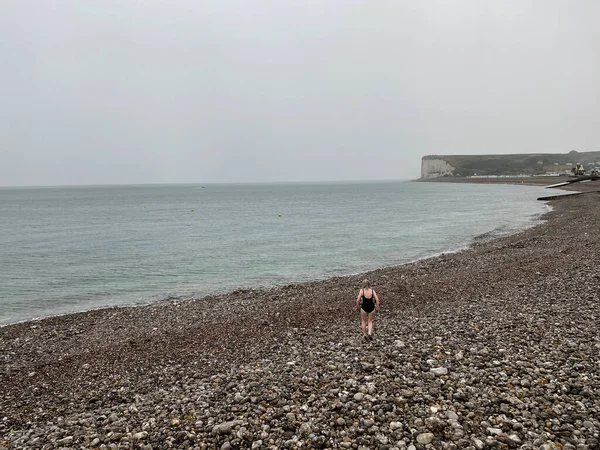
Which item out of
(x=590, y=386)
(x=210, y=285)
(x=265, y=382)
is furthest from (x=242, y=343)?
(x=210, y=285)

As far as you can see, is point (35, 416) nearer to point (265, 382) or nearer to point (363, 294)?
point (265, 382)

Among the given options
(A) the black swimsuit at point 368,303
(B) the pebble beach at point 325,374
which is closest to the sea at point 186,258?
(B) the pebble beach at point 325,374

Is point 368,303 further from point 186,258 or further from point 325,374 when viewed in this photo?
point 186,258

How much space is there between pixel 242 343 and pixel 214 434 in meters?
6.06

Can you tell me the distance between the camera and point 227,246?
4397 cm

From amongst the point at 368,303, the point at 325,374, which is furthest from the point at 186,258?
the point at 325,374

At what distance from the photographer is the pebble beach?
24.5 ft

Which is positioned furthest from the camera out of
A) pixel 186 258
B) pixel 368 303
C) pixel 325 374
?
pixel 186 258

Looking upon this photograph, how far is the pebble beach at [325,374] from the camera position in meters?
7.46

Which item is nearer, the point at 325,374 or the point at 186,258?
the point at 325,374

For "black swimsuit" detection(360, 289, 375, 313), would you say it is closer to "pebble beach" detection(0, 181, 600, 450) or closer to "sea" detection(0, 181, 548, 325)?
"pebble beach" detection(0, 181, 600, 450)

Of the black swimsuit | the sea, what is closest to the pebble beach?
Result: the black swimsuit

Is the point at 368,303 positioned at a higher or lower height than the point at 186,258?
higher

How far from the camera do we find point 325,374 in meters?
9.93
